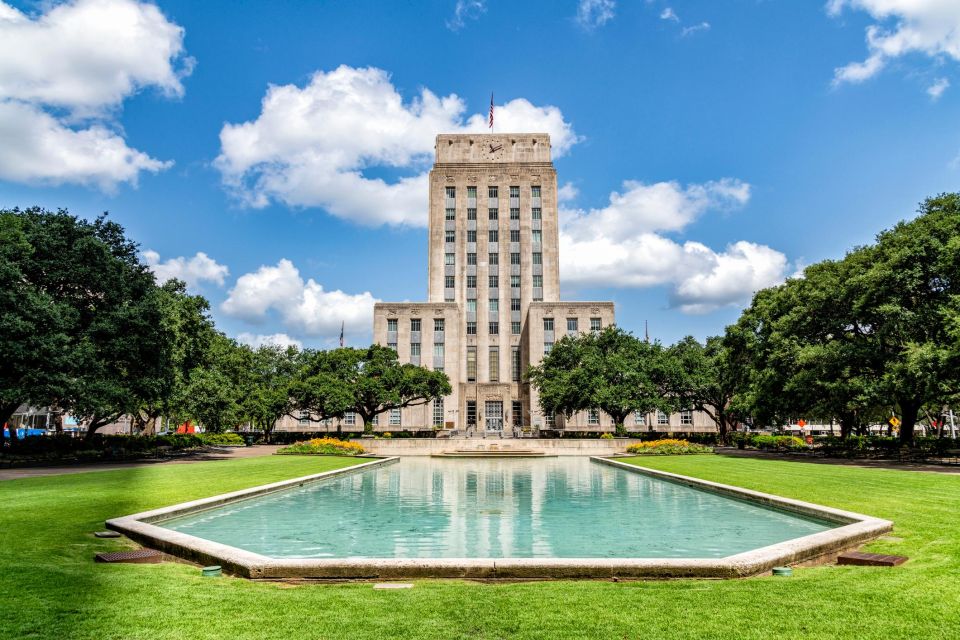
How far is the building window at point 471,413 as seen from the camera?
275ft

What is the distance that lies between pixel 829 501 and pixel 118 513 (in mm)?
16866

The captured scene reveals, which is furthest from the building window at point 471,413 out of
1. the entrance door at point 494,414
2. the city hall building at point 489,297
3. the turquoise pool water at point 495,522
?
the turquoise pool water at point 495,522

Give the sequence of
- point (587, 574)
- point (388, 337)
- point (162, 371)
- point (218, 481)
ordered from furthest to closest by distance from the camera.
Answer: point (388, 337), point (162, 371), point (218, 481), point (587, 574)

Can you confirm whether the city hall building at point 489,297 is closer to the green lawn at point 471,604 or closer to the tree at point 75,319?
the tree at point 75,319

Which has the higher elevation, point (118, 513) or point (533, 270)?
point (533, 270)

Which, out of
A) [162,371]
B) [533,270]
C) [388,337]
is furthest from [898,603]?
[533,270]

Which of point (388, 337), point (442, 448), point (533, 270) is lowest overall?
point (442, 448)

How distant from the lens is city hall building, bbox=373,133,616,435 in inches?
3219

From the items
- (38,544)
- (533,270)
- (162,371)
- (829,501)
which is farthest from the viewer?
(533,270)

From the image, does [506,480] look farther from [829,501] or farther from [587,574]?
[587,574]

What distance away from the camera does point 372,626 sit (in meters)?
6.20

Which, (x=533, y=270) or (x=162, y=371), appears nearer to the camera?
(x=162, y=371)

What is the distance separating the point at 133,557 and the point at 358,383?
4686cm

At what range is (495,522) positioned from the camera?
14906mm
